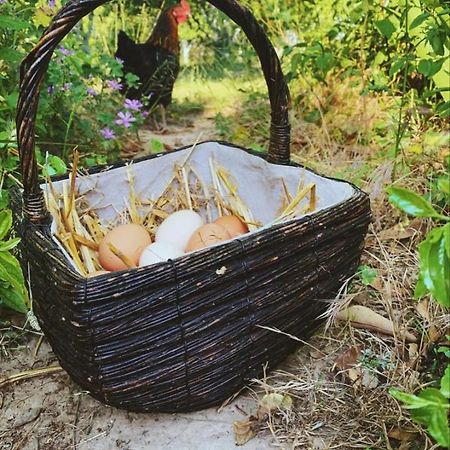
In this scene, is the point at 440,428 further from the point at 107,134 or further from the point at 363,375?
the point at 107,134

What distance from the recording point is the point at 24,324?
1.41 metres

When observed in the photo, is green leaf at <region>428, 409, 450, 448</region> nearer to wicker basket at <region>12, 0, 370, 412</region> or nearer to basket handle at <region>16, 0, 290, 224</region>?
wicker basket at <region>12, 0, 370, 412</region>

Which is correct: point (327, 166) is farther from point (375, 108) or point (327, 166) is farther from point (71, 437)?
point (71, 437)

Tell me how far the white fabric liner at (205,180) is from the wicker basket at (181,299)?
244mm

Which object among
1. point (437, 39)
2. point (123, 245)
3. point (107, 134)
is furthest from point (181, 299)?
point (107, 134)

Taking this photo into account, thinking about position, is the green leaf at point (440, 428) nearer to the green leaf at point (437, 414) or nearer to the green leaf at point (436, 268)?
the green leaf at point (437, 414)

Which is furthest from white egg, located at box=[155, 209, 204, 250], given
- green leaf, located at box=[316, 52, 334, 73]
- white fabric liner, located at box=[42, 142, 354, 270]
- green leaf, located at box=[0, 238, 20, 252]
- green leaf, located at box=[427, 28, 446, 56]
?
green leaf, located at box=[316, 52, 334, 73]

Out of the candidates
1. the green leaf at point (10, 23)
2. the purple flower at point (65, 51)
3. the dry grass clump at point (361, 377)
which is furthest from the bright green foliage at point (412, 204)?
the purple flower at point (65, 51)

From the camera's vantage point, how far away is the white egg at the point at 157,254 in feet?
4.03

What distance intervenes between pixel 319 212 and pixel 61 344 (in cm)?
52

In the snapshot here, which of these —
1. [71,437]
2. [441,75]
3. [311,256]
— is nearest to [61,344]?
[71,437]

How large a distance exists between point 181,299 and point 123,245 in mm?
375

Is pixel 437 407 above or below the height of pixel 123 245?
above

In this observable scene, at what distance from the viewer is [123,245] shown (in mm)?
1329
